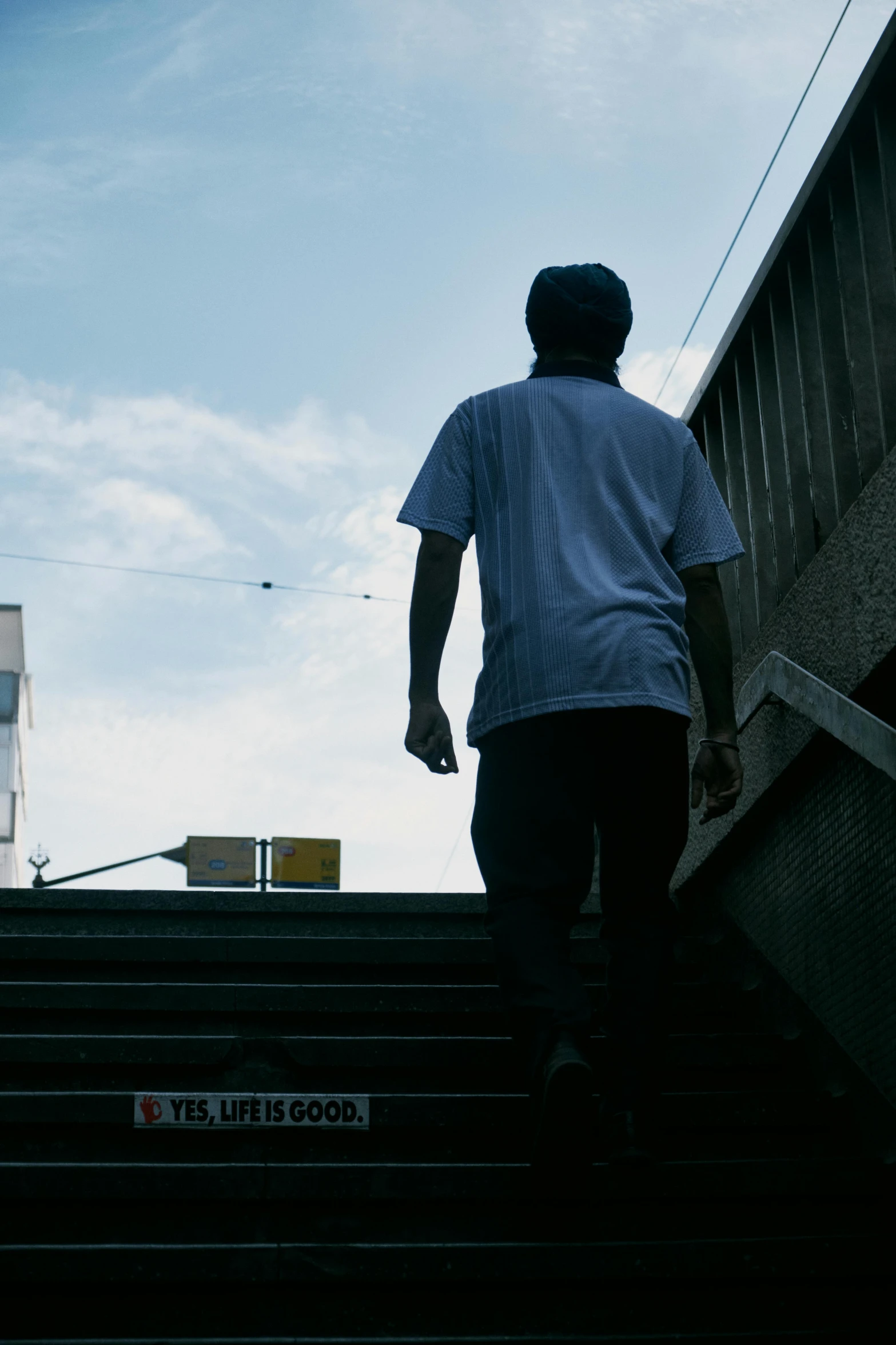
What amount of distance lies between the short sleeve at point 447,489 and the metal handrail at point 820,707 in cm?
87

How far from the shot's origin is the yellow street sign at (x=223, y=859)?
22094mm

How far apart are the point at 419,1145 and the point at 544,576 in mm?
1052

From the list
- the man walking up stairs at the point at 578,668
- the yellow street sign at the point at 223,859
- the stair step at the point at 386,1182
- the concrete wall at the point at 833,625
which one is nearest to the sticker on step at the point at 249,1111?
the stair step at the point at 386,1182

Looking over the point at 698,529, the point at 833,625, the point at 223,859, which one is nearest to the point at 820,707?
the point at 833,625

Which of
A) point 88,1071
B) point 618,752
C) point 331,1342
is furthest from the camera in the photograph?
point 88,1071

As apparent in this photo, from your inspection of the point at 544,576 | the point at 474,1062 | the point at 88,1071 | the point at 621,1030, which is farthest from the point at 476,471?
the point at 88,1071

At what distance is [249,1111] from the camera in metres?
2.43

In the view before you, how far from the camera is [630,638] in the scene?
87.6 inches

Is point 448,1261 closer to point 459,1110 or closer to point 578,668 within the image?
point 459,1110

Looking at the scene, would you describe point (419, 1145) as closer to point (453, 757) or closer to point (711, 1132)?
point (711, 1132)

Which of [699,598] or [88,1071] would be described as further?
[88,1071]

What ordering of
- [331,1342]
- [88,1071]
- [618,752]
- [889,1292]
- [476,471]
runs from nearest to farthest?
[331,1342] → [889,1292] → [618,752] → [476,471] → [88,1071]

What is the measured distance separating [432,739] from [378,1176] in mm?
717

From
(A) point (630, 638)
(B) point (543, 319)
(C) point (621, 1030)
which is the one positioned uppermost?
(B) point (543, 319)
